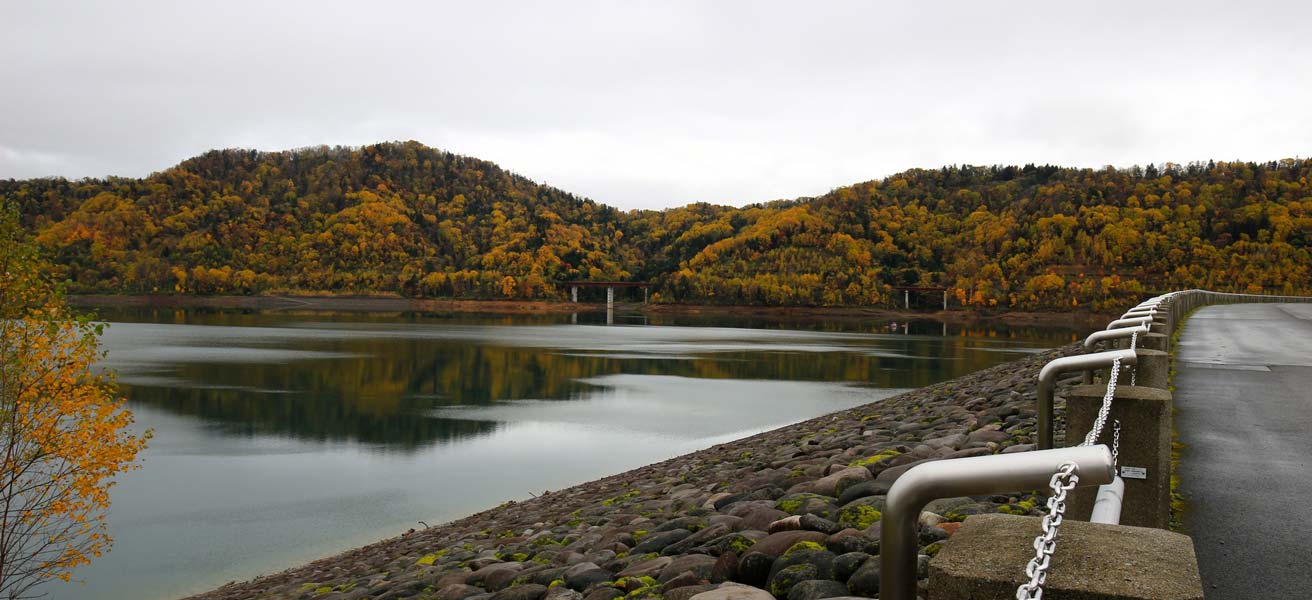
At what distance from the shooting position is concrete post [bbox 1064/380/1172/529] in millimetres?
4094

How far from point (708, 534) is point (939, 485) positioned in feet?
17.7

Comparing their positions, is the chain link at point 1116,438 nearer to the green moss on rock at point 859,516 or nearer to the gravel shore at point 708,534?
the gravel shore at point 708,534

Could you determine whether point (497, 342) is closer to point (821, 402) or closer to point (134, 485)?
point (821, 402)

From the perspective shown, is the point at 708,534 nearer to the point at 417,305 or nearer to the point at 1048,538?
the point at 1048,538

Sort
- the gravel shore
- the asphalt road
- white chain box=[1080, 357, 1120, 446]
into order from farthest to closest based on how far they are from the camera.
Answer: the gravel shore, the asphalt road, white chain box=[1080, 357, 1120, 446]

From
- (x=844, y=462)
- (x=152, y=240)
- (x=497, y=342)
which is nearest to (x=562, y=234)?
(x=152, y=240)

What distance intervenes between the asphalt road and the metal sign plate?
2.41ft

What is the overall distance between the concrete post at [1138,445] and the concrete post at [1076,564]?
2.00m

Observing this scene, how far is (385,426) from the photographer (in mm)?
25672

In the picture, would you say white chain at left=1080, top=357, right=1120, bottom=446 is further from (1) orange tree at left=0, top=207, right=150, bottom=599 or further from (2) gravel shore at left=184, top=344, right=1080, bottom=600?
(1) orange tree at left=0, top=207, right=150, bottom=599

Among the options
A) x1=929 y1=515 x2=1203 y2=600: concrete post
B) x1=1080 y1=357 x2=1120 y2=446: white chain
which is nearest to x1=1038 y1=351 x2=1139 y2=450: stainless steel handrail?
x1=1080 y1=357 x2=1120 y2=446: white chain

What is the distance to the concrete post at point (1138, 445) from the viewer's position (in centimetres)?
409

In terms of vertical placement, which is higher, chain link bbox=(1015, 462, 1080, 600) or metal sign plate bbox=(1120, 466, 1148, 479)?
chain link bbox=(1015, 462, 1080, 600)

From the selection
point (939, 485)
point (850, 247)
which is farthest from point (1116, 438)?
point (850, 247)
